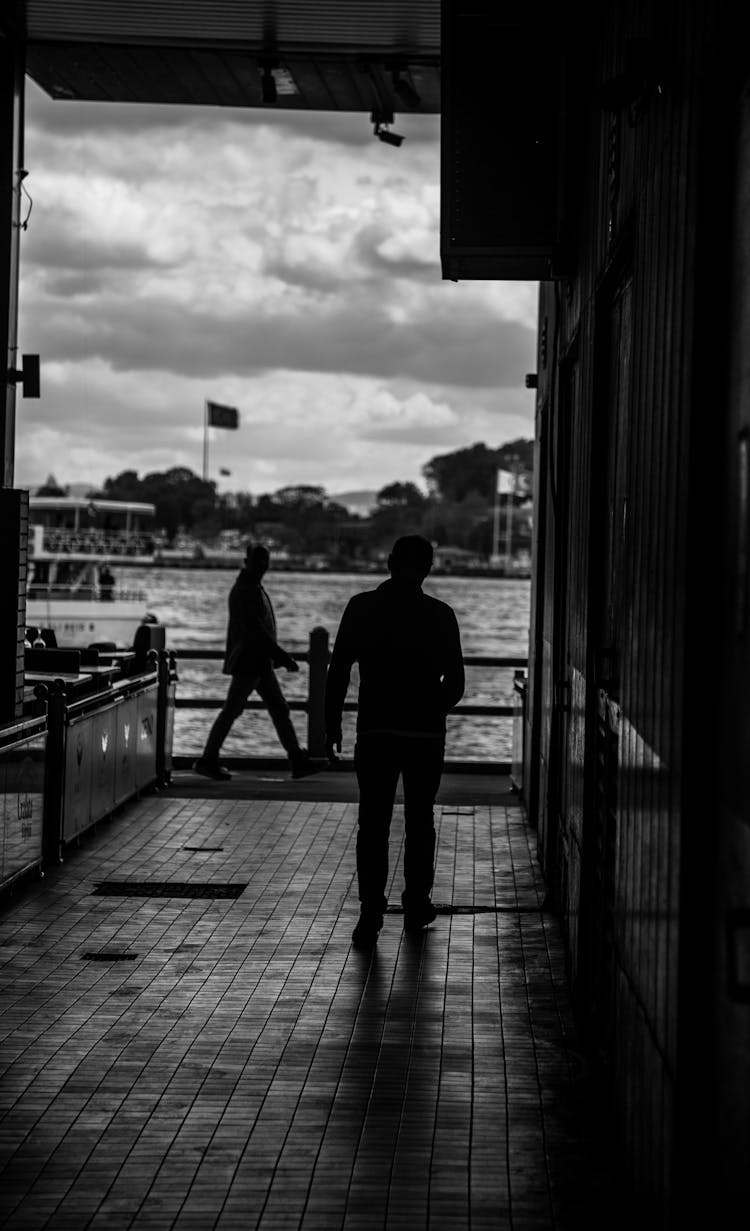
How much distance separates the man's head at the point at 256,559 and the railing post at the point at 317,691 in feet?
3.80

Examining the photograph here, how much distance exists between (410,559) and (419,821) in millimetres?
1236

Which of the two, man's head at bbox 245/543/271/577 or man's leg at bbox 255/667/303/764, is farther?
man's leg at bbox 255/667/303/764

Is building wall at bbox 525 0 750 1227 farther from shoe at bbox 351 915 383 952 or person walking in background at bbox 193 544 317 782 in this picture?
person walking in background at bbox 193 544 317 782

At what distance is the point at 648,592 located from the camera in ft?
13.5

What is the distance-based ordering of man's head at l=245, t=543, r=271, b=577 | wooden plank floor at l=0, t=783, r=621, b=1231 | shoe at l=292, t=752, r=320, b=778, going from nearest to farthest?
wooden plank floor at l=0, t=783, r=621, b=1231 < man's head at l=245, t=543, r=271, b=577 < shoe at l=292, t=752, r=320, b=778

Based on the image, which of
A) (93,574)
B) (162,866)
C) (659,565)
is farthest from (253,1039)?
(93,574)

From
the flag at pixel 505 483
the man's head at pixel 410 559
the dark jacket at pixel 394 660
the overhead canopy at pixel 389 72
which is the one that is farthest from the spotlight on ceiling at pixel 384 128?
the flag at pixel 505 483

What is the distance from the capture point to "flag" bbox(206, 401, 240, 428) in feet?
339

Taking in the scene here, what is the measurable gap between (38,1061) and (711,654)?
3175 millimetres

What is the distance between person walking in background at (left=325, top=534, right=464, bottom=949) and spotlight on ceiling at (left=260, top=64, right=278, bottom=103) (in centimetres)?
582

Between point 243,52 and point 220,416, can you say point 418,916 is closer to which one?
point 243,52

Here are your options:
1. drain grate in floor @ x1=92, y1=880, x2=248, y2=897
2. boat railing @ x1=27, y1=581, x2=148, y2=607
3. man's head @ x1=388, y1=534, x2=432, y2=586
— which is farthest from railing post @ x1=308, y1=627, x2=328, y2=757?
boat railing @ x1=27, y1=581, x2=148, y2=607

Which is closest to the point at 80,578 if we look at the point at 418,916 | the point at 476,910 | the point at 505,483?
the point at 505,483

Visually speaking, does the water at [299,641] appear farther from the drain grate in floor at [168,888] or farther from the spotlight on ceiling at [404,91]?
the drain grate in floor at [168,888]
